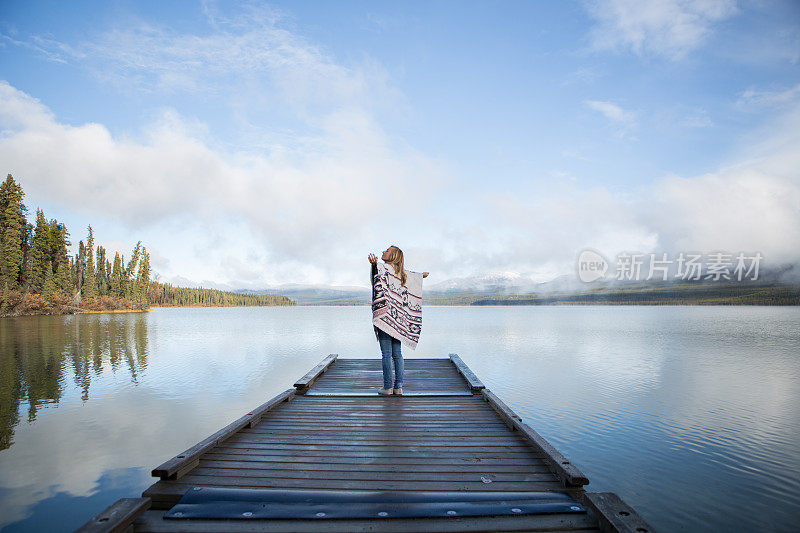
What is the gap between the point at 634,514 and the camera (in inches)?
129

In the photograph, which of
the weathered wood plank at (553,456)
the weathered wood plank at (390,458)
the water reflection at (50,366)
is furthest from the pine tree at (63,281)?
the weathered wood plank at (553,456)

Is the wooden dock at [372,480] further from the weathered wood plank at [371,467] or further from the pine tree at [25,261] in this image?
the pine tree at [25,261]

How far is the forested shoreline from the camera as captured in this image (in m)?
53.2

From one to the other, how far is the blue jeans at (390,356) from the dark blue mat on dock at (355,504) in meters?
3.84

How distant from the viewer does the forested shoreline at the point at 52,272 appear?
53.2m

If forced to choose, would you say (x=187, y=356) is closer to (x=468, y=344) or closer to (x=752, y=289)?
(x=468, y=344)

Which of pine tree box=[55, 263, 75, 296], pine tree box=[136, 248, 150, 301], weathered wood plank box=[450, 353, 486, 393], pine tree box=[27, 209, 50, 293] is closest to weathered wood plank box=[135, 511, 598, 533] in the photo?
weathered wood plank box=[450, 353, 486, 393]

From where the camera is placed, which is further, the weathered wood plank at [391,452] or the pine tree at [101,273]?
the pine tree at [101,273]

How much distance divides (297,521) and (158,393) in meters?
12.9

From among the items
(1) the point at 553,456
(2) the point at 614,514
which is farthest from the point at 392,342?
(2) the point at 614,514

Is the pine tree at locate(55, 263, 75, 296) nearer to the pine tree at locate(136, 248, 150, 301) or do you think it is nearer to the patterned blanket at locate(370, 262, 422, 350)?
the pine tree at locate(136, 248, 150, 301)

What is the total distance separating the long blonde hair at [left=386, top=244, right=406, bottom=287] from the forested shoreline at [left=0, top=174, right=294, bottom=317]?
6653 cm

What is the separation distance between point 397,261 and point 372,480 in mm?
4103

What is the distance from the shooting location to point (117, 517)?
3193 mm
